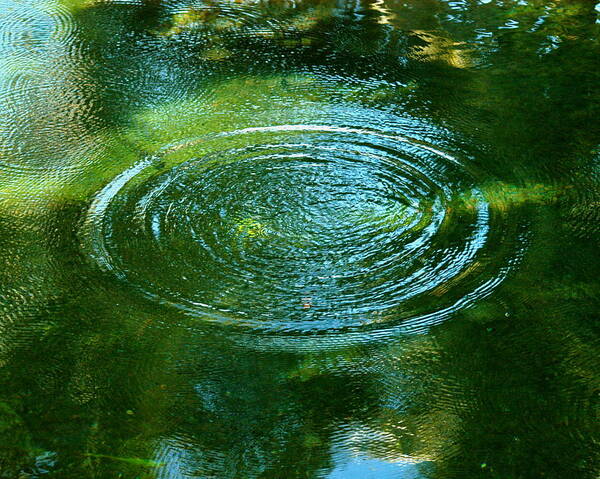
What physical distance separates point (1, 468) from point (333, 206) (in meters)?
1.35

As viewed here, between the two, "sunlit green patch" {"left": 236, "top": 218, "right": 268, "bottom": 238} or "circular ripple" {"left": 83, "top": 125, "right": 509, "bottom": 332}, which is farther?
"sunlit green patch" {"left": 236, "top": 218, "right": 268, "bottom": 238}

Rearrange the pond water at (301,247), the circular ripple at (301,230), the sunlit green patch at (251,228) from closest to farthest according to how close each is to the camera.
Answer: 1. the pond water at (301,247)
2. the circular ripple at (301,230)
3. the sunlit green patch at (251,228)

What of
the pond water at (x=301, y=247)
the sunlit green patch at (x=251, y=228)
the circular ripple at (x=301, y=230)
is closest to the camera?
the pond water at (x=301, y=247)

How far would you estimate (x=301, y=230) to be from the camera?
8.20 feet

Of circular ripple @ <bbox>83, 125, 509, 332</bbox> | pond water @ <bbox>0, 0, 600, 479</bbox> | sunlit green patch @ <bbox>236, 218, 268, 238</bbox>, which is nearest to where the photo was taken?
pond water @ <bbox>0, 0, 600, 479</bbox>

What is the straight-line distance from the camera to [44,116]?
10.4 ft

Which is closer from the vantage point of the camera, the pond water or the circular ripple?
the pond water

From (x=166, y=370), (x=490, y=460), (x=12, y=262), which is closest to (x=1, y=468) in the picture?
(x=166, y=370)

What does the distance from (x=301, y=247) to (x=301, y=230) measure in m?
0.10

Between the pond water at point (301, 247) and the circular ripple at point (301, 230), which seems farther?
the circular ripple at point (301, 230)

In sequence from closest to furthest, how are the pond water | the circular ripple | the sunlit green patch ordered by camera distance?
the pond water < the circular ripple < the sunlit green patch

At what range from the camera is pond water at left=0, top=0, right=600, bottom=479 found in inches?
69.9

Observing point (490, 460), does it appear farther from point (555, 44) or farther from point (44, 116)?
point (555, 44)

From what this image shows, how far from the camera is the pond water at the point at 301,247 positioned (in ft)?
5.82
